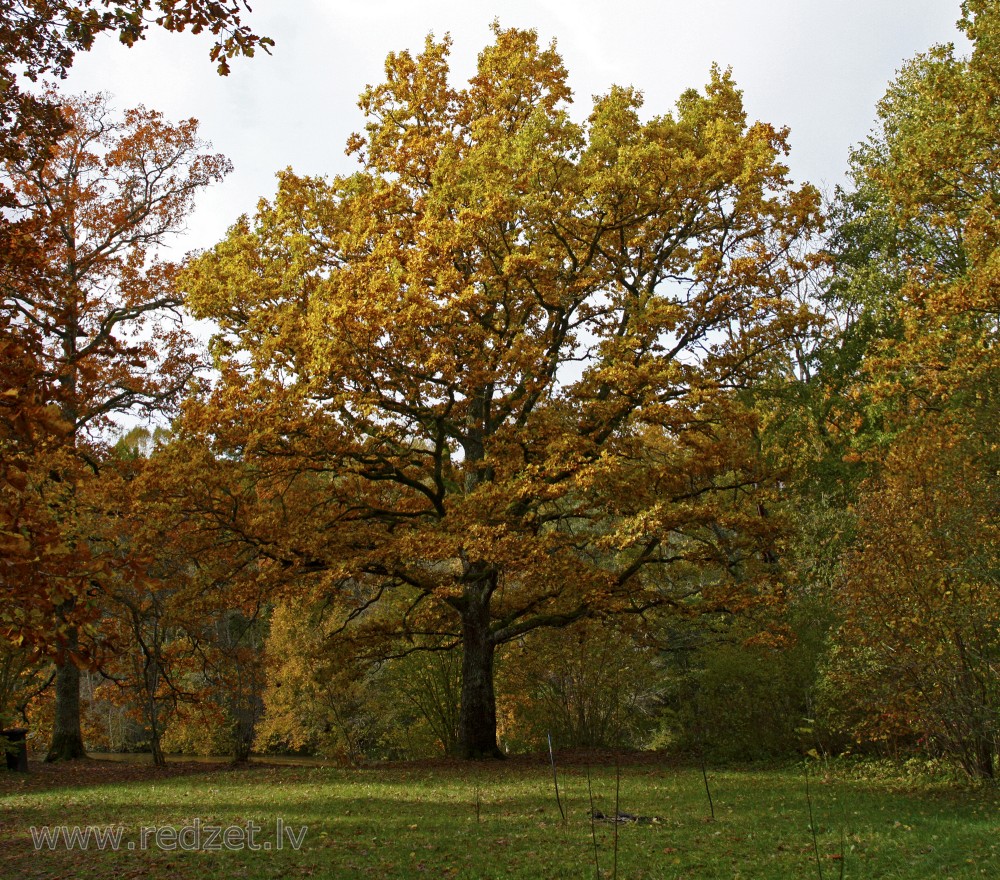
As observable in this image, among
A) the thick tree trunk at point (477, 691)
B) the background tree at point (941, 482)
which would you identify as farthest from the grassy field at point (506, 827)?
the thick tree trunk at point (477, 691)

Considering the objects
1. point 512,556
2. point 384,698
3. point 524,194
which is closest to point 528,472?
point 512,556

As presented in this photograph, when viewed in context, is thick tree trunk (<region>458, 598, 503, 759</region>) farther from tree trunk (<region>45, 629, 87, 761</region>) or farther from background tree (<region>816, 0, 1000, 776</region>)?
tree trunk (<region>45, 629, 87, 761</region>)

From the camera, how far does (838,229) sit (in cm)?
2153

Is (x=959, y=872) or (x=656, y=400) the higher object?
(x=656, y=400)

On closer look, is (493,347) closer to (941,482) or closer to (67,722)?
(941,482)

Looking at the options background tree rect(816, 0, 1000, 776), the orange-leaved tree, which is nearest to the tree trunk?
the orange-leaved tree

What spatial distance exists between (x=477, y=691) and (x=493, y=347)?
20.7ft

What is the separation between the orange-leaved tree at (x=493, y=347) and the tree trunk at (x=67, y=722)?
224 inches

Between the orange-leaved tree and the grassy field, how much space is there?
10.3 feet

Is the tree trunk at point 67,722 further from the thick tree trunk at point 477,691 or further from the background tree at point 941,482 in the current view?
the background tree at point 941,482

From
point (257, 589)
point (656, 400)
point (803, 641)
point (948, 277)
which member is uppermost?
point (948, 277)

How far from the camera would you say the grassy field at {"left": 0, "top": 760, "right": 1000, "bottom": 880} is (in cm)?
628

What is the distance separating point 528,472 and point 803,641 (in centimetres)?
631

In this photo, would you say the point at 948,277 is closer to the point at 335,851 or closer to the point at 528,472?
the point at 528,472
